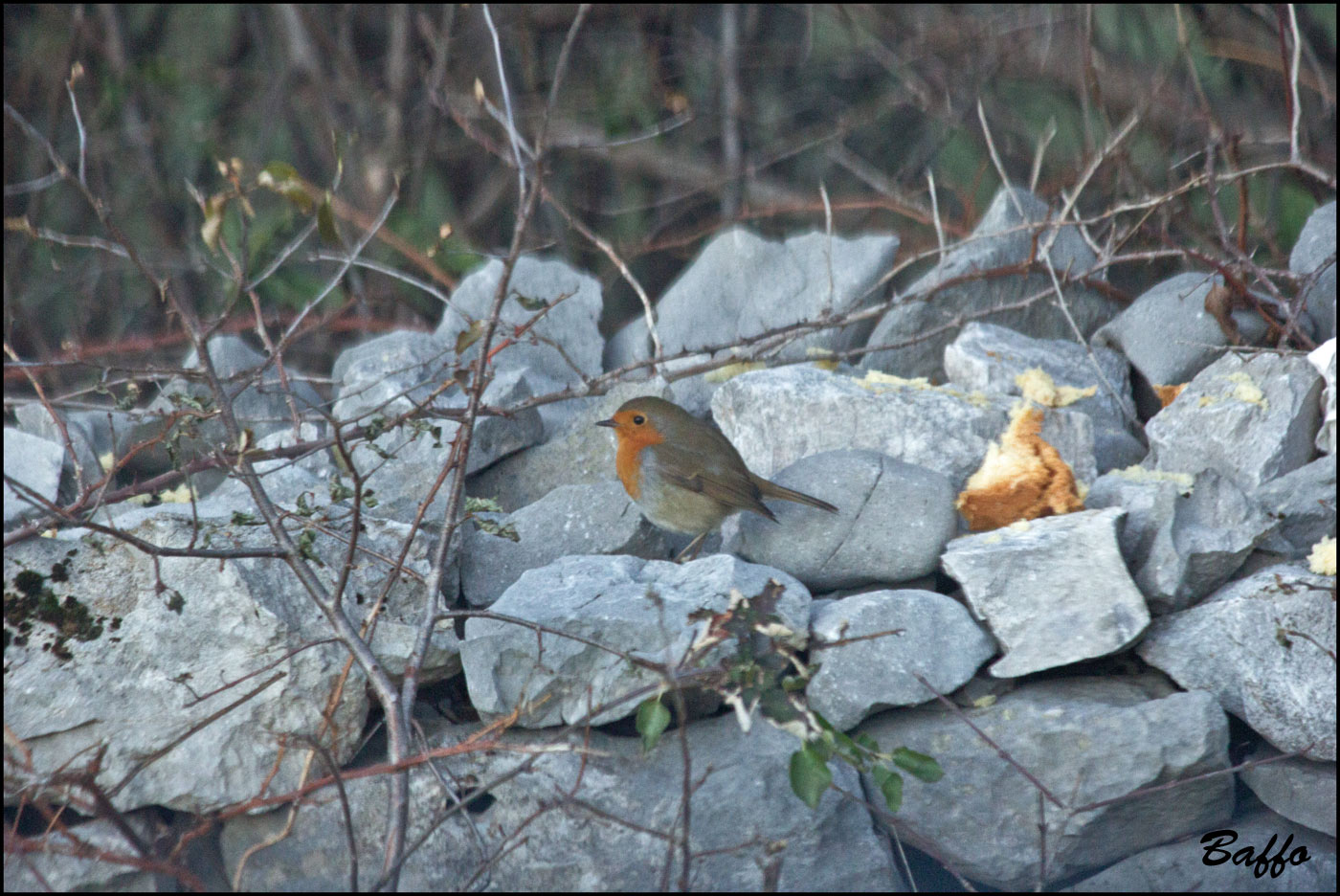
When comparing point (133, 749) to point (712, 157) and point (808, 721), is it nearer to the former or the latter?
point (808, 721)

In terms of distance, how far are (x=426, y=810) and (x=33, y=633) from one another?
881 mm

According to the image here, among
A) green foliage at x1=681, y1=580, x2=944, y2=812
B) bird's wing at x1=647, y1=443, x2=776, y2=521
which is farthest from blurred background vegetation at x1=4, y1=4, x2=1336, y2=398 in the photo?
green foliage at x1=681, y1=580, x2=944, y2=812

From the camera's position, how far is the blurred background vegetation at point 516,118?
6.61m

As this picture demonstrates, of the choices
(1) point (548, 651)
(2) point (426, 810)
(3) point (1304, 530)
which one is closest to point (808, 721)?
(1) point (548, 651)

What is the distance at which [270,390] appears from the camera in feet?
12.1

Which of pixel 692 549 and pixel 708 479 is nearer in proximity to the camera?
pixel 708 479

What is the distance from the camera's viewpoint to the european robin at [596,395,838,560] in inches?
126

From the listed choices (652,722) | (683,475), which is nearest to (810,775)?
(652,722)

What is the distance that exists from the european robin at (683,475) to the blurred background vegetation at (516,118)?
3009 mm

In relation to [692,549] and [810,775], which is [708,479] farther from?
[810,775]

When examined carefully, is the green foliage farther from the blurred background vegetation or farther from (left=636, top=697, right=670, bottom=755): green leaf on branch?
the blurred background vegetation

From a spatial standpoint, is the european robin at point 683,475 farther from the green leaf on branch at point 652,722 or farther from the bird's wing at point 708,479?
the green leaf on branch at point 652,722

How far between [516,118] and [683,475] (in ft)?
14.1

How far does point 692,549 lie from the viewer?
11.4 ft
